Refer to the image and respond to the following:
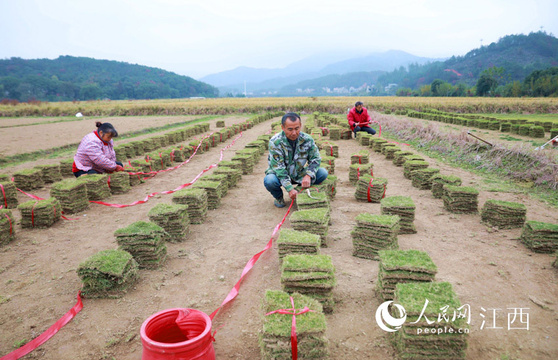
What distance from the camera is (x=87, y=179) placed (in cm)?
829

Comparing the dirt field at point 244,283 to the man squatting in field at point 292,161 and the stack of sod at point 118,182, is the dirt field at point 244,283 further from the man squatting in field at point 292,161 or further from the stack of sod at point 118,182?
the stack of sod at point 118,182

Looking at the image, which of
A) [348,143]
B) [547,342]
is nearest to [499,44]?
[348,143]

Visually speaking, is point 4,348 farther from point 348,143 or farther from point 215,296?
point 348,143

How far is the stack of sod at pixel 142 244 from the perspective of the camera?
16.4ft

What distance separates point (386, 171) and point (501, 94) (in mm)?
79189

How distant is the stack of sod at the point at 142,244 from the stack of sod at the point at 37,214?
2.97 metres

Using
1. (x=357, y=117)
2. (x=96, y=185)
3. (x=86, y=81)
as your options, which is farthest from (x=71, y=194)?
(x=86, y=81)

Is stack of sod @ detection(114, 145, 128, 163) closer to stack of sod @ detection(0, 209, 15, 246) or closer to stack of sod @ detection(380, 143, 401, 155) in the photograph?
stack of sod @ detection(0, 209, 15, 246)

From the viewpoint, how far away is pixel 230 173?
9.40 meters

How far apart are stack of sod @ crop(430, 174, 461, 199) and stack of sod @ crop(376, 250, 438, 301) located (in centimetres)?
475

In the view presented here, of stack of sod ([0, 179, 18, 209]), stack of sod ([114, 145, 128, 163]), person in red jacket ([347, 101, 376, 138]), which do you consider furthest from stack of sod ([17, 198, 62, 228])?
person in red jacket ([347, 101, 376, 138])

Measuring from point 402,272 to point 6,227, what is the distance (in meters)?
7.15

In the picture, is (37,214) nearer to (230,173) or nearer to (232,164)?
(230,173)

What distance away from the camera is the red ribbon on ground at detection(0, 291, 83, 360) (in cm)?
334
